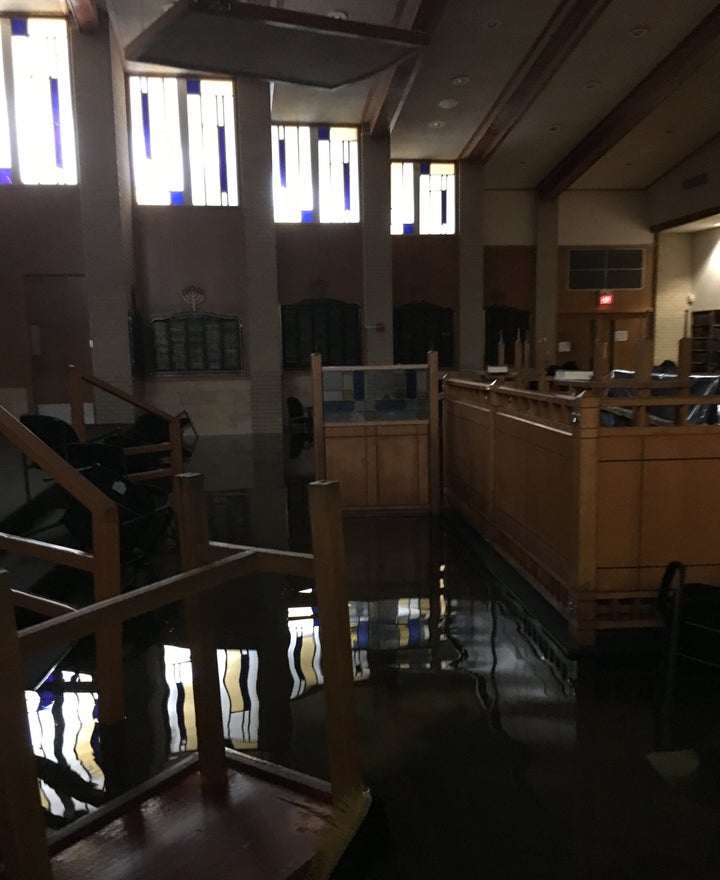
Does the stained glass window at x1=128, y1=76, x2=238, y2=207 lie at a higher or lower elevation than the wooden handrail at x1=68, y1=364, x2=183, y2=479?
higher

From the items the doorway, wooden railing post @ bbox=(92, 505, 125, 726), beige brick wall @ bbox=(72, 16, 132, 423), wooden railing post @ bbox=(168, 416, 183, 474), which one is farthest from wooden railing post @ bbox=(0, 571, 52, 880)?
the doorway

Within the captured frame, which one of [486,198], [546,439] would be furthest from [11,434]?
[486,198]

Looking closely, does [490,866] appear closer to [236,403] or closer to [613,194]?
[236,403]

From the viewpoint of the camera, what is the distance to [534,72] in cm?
984

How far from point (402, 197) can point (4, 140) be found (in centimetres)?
700

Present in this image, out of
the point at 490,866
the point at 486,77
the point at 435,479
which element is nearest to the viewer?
the point at 490,866

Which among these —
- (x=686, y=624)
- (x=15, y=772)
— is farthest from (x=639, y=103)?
(x=15, y=772)

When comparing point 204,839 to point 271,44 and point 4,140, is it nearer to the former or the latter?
point 271,44

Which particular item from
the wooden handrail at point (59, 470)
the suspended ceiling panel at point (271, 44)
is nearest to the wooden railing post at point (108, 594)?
the wooden handrail at point (59, 470)

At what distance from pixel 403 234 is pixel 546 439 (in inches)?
413

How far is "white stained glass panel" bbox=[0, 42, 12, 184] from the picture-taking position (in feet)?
33.0

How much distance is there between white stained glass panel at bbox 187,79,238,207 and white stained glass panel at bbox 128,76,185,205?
240 millimetres

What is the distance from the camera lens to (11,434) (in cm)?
269

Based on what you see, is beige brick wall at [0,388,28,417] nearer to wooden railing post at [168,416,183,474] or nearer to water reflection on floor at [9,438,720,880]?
wooden railing post at [168,416,183,474]
